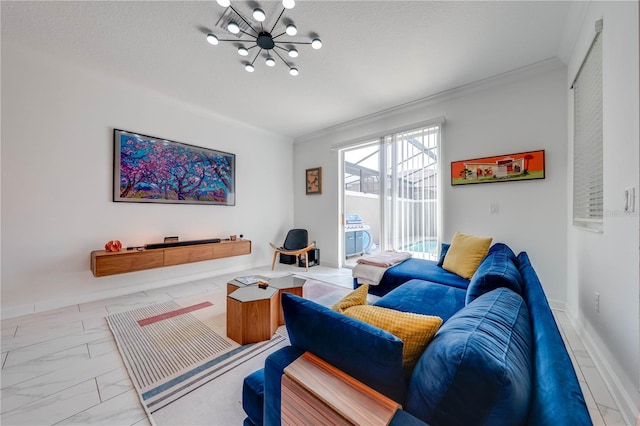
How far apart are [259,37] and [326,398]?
276 centimetres

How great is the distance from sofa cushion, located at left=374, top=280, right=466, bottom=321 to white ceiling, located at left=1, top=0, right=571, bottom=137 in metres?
2.33

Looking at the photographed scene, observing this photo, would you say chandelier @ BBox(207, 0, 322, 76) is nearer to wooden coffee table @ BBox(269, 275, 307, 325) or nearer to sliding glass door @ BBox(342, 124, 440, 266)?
sliding glass door @ BBox(342, 124, 440, 266)

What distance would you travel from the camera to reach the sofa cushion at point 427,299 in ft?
5.49

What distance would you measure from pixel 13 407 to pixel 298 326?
6.00 feet

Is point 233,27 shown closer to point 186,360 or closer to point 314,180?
point 186,360

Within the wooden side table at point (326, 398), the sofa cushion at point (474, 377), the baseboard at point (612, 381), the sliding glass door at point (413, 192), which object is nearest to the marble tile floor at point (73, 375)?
the baseboard at point (612, 381)

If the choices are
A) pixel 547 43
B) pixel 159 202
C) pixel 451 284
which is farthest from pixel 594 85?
pixel 159 202

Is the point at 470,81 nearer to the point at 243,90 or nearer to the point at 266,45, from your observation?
the point at 266,45

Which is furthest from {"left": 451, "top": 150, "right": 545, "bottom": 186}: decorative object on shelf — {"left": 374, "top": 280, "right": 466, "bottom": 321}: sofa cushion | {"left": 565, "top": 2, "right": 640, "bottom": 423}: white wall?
{"left": 374, "top": 280, "right": 466, "bottom": 321}: sofa cushion

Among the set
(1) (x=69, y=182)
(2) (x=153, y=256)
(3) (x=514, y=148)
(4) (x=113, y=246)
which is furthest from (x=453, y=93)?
(1) (x=69, y=182)

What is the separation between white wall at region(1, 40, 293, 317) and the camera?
246cm

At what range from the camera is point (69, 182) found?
2.76 metres

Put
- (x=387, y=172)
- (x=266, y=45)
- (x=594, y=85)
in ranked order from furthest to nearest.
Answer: (x=387, y=172) < (x=266, y=45) < (x=594, y=85)

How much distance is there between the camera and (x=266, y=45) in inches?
91.4
